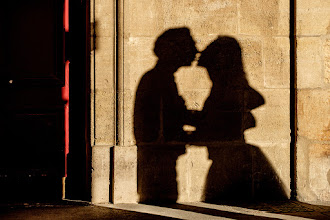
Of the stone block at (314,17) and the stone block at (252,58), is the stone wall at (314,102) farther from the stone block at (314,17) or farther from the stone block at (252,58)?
the stone block at (252,58)

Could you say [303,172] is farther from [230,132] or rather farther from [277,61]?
[277,61]

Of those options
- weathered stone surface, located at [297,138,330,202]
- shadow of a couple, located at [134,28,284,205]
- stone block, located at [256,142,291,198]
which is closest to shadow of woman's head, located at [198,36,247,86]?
shadow of a couple, located at [134,28,284,205]

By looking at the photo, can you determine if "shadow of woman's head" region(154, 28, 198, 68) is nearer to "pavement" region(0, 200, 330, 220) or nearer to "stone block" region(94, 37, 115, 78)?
"stone block" region(94, 37, 115, 78)

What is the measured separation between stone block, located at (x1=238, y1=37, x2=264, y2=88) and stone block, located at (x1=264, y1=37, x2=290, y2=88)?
0.07m

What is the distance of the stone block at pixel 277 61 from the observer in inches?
166

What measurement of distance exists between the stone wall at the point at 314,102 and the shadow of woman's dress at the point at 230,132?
1.39 ft

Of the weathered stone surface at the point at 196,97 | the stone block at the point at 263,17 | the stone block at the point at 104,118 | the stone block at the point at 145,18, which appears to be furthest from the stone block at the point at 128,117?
the stone block at the point at 263,17

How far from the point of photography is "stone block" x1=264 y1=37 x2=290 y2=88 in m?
4.22
